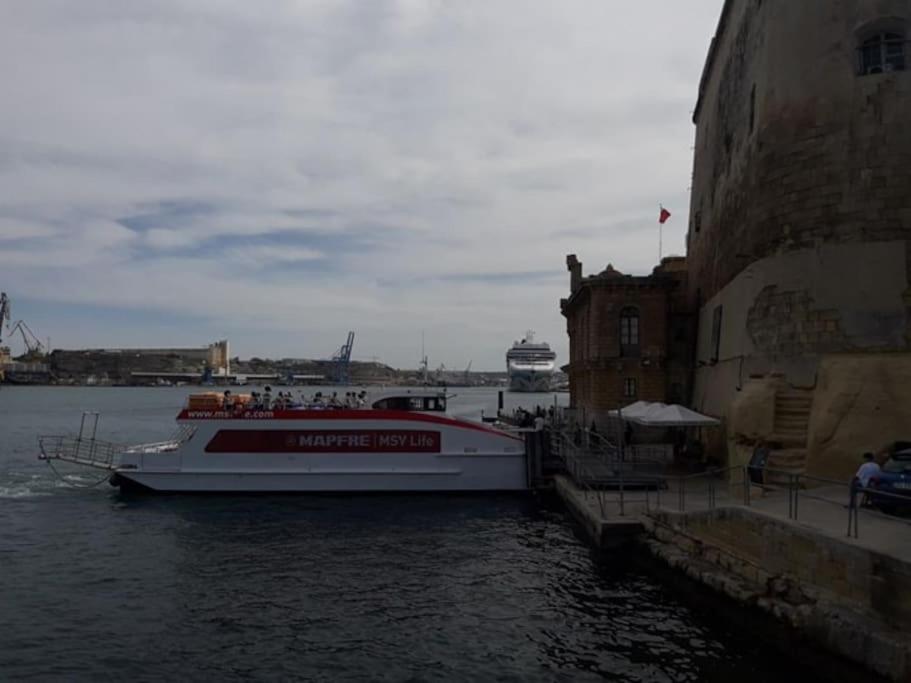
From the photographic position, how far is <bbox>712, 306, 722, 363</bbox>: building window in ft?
83.5

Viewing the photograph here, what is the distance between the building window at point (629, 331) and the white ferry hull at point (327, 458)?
264 inches

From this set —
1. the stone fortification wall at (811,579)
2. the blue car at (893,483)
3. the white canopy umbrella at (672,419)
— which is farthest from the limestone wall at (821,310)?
the stone fortification wall at (811,579)

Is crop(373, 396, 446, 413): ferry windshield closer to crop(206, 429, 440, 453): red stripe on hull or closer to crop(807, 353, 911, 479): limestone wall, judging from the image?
crop(206, 429, 440, 453): red stripe on hull

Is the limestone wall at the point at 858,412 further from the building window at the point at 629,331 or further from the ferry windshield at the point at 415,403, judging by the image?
the ferry windshield at the point at 415,403

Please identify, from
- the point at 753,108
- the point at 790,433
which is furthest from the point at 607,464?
the point at 753,108

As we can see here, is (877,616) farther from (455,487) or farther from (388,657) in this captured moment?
(455,487)

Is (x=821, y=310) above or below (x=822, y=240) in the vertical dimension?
below

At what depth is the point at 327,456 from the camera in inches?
1088

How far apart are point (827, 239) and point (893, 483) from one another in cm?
770

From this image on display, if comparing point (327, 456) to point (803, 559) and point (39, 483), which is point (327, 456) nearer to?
point (39, 483)

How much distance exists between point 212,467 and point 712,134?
72.9 feet

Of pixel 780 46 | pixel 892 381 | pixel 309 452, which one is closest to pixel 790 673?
pixel 892 381

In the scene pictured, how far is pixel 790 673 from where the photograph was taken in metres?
11.5

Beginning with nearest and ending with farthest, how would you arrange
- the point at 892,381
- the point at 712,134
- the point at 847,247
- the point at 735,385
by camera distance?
the point at 892,381 < the point at 847,247 < the point at 735,385 < the point at 712,134
